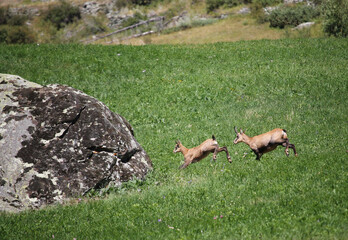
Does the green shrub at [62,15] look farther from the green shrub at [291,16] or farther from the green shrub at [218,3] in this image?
the green shrub at [291,16]

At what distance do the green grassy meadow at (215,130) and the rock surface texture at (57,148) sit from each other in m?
0.48

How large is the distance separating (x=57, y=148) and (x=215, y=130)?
21.0 ft

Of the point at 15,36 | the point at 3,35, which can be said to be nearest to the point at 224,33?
the point at 15,36

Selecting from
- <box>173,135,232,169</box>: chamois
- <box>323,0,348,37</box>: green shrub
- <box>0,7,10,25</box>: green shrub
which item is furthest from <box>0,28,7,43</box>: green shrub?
<box>173,135,232,169</box>: chamois

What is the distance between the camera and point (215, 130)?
14.2 m

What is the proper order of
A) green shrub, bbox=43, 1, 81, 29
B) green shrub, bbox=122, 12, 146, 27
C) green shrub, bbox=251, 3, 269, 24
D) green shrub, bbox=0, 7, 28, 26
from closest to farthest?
green shrub, bbox=251, 3, 269, 24 → green shrub, bbox=122, 12, 146, 27 → green shrub, bbox=0, 7, 28, 26 → green shrub, bbox=43, 1, 81, 29

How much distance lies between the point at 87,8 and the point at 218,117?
65.2 m

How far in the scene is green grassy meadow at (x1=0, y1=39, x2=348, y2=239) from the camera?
7.31 m

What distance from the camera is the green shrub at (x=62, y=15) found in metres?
71.2

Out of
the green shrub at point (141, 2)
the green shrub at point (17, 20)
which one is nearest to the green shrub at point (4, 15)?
the green shrub at point (17, 20)

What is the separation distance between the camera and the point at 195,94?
61.5ft

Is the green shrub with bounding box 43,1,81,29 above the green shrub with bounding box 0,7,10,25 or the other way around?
the other way around

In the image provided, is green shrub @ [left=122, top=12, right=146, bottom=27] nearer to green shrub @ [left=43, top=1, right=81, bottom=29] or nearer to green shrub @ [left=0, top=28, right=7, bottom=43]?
green shrub @ [left=43, top=1, right=81, bottom=29]

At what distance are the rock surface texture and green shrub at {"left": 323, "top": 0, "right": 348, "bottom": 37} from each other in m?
24.1
